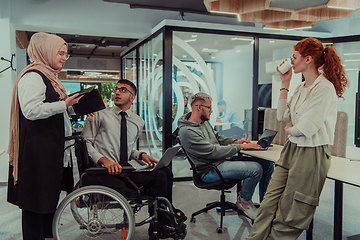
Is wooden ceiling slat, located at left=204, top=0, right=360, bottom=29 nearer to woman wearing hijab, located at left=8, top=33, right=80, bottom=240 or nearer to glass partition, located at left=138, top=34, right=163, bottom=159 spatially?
glass partition, located at left=138, top=34, right=163, bottom=159

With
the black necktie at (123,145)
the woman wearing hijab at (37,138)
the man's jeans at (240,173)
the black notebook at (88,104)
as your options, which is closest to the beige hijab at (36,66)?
the woman wearing hijab at (37,138)

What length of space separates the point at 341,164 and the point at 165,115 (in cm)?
272

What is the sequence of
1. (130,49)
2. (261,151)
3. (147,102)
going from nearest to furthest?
1. (261,151)
2. (147,102)
3. (130,49)

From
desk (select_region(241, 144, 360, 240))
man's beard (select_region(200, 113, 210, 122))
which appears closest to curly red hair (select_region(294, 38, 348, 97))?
desk (select_region(241, 144, 360, 240))

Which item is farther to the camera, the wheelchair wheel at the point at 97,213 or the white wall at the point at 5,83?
the white wall at the point at 5,83

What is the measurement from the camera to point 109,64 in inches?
500

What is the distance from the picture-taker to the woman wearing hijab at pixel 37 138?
1.90 m

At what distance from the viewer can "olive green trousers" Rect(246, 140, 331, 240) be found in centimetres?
186

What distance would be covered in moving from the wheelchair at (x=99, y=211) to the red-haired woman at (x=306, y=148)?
722 millimetres

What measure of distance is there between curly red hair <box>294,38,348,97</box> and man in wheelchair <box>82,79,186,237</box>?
53.4 inches

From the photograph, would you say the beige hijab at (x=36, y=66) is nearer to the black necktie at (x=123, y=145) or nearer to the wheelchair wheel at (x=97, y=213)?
the wheelchair wheel at (x=97, y=213)

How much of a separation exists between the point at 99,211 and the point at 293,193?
52.7 inches

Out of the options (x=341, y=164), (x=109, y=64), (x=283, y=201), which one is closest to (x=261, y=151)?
(x=341, y=164)

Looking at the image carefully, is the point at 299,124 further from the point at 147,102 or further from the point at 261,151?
the point at 147,102
